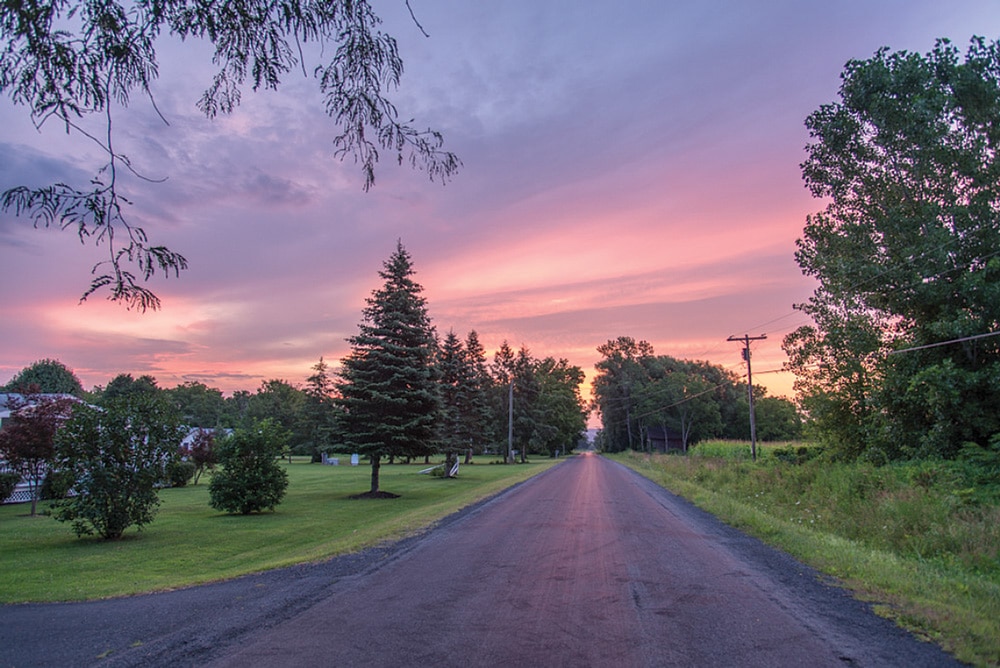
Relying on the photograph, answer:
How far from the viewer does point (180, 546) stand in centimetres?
1188

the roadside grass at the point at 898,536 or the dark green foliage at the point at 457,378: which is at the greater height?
the dark green foliage at the point at 457,378

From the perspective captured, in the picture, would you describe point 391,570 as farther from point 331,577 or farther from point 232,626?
point 232,626

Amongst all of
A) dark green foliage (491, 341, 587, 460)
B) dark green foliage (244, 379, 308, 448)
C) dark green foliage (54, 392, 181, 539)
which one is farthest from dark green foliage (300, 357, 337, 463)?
dark green foliage (54, 392, 181, 539)

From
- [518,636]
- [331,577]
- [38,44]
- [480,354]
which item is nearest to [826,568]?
[518,636]

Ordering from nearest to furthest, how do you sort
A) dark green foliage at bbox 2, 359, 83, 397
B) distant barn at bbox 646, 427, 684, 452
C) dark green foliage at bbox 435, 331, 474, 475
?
dark green foliage at bbox 435, 331, 474, 475, dark green foliage at bbox 2, 359, 83, 397, distant barn at bbox 646, 427, 684, 452

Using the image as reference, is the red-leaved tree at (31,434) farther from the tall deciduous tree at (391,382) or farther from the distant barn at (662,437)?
the distant barn at (662,437)

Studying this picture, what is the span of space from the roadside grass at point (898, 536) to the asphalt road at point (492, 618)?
1.34ft

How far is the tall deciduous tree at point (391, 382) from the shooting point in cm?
2367

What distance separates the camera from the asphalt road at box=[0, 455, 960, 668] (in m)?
4.53

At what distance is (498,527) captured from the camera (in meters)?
12.3

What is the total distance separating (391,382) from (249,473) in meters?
7.36

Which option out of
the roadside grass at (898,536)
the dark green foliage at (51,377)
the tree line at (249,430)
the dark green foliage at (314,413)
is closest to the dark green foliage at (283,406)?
the dark green foliage at (314,413)

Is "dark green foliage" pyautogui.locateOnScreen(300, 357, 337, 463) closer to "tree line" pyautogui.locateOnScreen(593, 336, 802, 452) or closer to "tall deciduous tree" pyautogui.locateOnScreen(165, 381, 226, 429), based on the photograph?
"tall deciduous tree" pyautogui.locateOnScreen(165, 381, 226, 429)

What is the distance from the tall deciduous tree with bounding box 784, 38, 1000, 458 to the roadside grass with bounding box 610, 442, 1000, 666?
2976 mm
